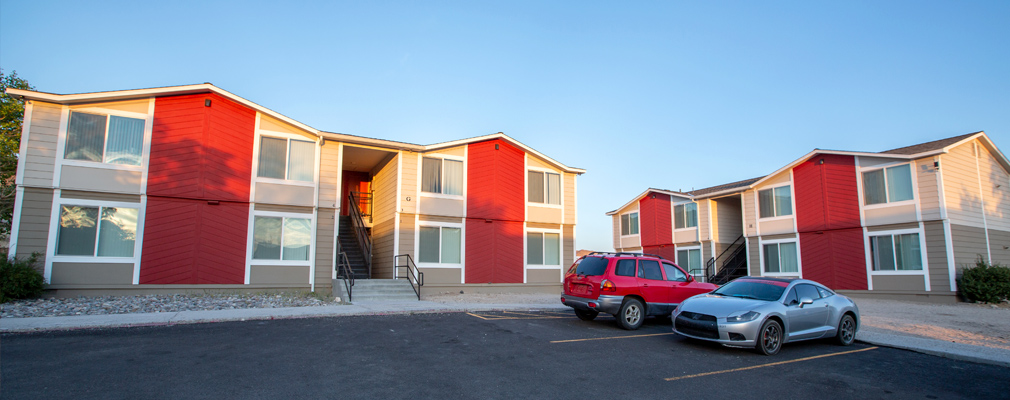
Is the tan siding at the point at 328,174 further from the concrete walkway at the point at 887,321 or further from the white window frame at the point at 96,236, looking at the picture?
the white window frame at the point at 96,236

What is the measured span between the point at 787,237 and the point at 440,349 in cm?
2181

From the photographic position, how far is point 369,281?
17375 mm

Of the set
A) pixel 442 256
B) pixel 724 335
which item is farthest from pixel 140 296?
pixel 724 335

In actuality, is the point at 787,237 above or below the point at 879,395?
above

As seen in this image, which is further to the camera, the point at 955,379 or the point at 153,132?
the point at 153,132

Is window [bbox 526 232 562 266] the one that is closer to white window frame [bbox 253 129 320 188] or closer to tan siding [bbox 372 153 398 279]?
tan siding [bbox 372 153 398 279]

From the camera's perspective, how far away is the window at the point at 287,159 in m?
17.6

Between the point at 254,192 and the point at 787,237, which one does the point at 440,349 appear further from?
the point at 787,237

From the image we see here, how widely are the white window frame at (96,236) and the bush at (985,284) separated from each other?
91.1 ft

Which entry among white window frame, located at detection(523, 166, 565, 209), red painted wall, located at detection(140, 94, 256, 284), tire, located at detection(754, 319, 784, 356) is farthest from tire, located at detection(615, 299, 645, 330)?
red painted wall, located at detection(140, 94, 256, 284)

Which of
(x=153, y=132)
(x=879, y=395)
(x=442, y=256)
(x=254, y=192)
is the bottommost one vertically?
(x=879, y=395)

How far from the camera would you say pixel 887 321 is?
13461mm

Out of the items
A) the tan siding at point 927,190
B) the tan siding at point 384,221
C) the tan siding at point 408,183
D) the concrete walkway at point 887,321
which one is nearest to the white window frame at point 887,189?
the tan siding at point 927,190

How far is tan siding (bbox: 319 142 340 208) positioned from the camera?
18312mm
